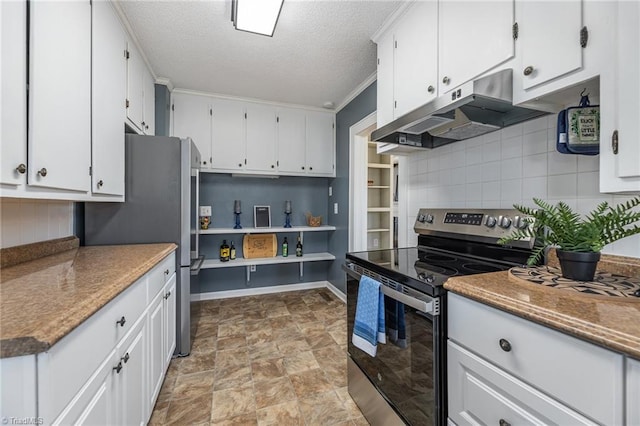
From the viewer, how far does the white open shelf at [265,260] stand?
10.3 feet

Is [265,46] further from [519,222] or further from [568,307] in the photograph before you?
[568,307]

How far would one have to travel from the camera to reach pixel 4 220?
49.8 inches

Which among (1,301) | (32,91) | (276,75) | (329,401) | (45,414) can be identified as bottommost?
(329,401)

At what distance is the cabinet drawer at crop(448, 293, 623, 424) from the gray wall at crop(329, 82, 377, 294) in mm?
2286

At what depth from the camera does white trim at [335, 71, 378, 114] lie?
106 inches

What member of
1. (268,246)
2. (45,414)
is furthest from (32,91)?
(268,246)

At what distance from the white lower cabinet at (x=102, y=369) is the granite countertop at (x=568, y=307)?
1175 millimetres

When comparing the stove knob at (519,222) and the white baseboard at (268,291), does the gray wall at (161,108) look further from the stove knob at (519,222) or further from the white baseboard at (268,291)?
the stove knob at (519,222)

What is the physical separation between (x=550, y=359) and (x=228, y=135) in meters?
3.25

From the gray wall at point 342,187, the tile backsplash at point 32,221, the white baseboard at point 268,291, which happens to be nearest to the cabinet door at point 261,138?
the gray wall at point 342,187

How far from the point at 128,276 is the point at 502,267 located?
1637 mm

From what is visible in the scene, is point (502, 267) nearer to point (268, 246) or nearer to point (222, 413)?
point (222, 413)

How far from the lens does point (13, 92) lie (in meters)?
0.93

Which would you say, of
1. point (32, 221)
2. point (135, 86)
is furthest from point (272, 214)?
point (32, 221)
